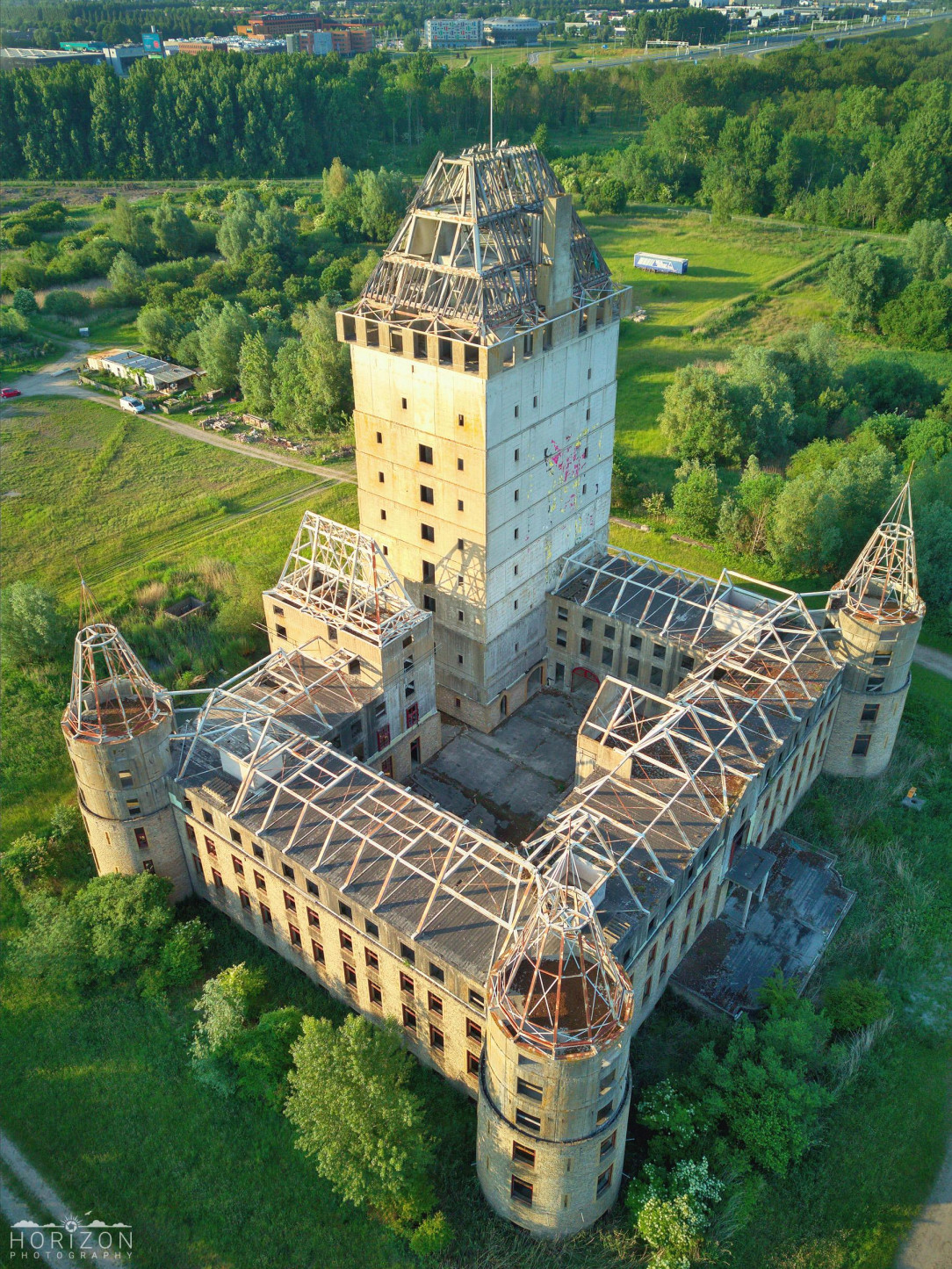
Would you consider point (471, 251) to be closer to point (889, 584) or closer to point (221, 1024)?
point (889, 584)

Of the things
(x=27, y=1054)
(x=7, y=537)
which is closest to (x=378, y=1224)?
(x=27, y=1054)

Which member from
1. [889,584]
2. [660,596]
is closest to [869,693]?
[889,584]

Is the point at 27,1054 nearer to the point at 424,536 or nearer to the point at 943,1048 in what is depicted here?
the point at 424,536

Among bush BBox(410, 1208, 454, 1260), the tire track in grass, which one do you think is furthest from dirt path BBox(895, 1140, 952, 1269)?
the tire track in grass

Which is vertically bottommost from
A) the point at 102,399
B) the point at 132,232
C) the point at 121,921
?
the point at 121,921

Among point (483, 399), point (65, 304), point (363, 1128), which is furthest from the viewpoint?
point (65, 304)

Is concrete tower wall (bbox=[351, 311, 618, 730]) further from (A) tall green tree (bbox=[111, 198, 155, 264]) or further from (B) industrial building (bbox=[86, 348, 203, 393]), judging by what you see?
(A) tall green tree (bbox=[111, 198, 155, 264])

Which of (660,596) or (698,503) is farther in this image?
(698,503)

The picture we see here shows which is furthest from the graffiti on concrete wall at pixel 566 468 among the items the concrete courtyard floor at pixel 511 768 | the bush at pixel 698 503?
the bush at pixel 698 503

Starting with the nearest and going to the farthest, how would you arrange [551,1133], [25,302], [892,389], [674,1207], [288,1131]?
[551,1133]
[674,1207]
[288,1131]
[892,389]
[25,302]
